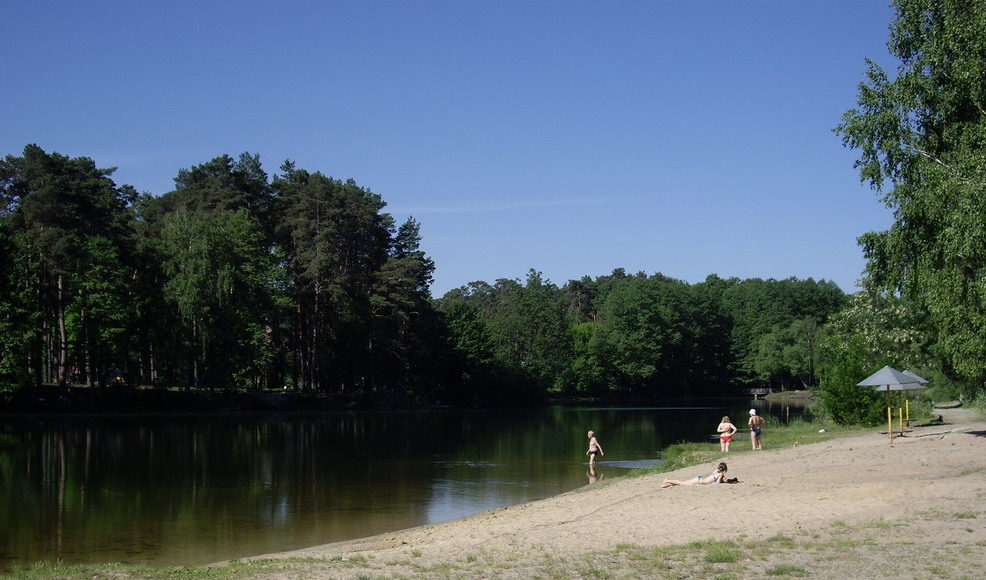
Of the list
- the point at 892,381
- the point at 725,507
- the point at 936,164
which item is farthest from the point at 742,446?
the point at 725,507

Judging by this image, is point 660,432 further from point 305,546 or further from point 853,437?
point 305,546

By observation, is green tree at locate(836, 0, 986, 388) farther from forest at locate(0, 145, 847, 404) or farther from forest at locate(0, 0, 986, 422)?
forest at locate(0, 145, 847, 404)

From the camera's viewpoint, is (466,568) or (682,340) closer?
(466,568)

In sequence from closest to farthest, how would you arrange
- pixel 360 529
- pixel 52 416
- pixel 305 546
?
1. pixel 305 546
2. pixel 360 529
3. pixel 52 416

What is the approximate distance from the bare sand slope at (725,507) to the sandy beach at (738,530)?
37 millimetres

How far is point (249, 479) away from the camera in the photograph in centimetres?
2856

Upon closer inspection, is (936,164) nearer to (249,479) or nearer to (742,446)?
(742,446)

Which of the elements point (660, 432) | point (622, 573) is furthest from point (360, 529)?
point (660, 432)

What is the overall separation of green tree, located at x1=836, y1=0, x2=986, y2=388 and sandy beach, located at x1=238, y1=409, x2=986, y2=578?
13.7 feet

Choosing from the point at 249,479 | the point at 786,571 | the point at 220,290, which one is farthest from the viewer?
the point at 220,290

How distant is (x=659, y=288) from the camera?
116 metres

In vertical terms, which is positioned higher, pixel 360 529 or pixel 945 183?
pixel 945 183

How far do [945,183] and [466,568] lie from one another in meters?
17.2

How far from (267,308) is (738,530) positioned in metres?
59.4
